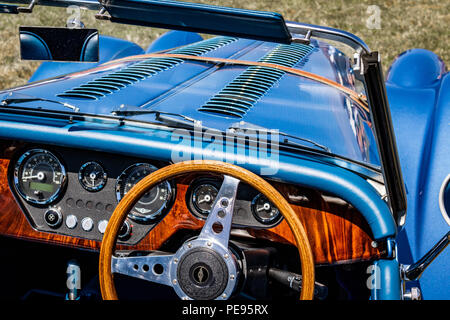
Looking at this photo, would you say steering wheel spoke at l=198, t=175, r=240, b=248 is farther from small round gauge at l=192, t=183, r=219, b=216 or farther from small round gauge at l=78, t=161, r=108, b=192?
small round gauge at l=78, t=161, r=108, b=192

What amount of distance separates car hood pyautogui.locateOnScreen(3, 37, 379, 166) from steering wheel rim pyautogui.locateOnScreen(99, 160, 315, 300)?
36 centimetres

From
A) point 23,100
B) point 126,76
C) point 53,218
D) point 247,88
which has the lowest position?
point 53,218

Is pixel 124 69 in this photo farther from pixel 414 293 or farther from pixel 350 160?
pixel 414 293

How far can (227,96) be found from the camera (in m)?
2.79

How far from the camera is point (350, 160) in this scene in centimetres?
222

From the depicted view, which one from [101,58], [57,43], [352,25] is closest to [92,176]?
[57,43]

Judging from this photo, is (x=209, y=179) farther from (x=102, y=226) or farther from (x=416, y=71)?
(x=416, y=71)

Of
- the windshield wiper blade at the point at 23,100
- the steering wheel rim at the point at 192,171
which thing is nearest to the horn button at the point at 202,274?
the steering wheel rim at the point at 192,171

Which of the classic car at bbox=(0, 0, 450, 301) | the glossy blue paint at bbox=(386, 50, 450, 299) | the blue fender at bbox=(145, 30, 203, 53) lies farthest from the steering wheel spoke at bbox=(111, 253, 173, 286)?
the blue fender at bbox=(145, 30, 203, 53)

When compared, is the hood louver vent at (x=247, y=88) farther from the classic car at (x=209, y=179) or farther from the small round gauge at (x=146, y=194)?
the small round gauge at (x=146, y=194)

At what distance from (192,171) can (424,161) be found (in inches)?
72.4

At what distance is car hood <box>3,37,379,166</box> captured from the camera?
2.50m
